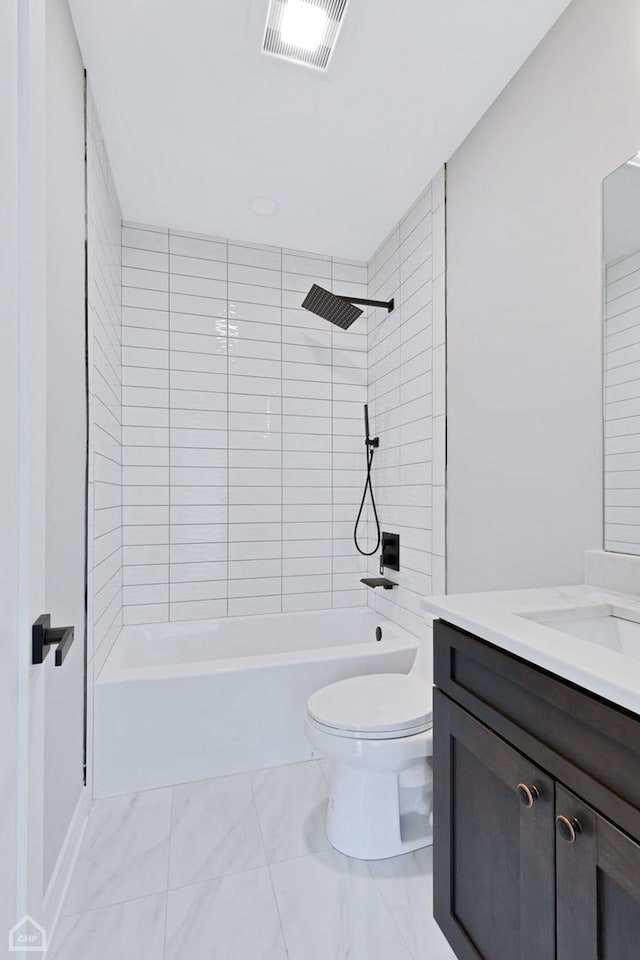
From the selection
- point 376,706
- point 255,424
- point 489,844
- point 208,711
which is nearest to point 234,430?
point 255,424

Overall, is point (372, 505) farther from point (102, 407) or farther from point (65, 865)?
point (65, 865)

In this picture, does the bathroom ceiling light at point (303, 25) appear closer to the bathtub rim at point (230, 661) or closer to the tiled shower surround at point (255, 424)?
the tiled shower surround at point (255, 424)

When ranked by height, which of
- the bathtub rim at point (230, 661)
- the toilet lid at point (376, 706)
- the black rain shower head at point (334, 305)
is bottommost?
the bathtub rim at point (230, 661)

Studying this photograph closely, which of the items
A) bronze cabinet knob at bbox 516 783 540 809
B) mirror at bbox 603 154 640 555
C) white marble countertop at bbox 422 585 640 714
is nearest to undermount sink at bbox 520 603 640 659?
white marble countertop at bbox 422 585 640 714

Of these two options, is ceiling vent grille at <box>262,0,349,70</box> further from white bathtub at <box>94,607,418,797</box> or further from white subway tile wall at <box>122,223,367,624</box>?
white bathtub at <box>94,607,418,797</box>

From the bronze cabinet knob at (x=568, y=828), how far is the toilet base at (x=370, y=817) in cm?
86

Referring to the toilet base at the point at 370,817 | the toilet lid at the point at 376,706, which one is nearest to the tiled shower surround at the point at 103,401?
the toilet lid at the point at 376,706

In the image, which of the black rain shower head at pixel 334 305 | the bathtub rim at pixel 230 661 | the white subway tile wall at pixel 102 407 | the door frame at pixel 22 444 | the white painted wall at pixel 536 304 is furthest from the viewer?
the black rain shower head at pixel 334 305

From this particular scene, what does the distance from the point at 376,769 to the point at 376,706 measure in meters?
0.19

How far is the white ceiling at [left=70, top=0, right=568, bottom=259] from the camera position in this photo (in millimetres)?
1473

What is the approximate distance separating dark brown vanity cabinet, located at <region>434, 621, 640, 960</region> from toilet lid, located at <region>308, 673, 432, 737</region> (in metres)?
0.38

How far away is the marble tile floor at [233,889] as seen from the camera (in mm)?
1222

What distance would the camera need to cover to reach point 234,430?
281cm

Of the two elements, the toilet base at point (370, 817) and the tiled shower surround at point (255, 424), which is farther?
the tiled shower surround at point (255, 424)
